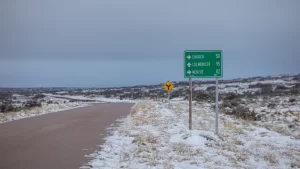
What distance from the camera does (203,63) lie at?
10.6 meters

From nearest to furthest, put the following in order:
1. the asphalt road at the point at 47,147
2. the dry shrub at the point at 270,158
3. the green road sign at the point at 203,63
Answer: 1. the asphalt road at the point at 47,147
2. the dry shrub at the point at 270,158
3. the green road sign at the point at 203,63

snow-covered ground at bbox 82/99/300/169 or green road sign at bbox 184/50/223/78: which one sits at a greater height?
green road sign at bbox 184/50/223/78

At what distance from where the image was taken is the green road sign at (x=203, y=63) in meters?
10.4

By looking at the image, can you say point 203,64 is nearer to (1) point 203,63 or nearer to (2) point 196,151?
(1) point 203,63

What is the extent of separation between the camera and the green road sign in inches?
411

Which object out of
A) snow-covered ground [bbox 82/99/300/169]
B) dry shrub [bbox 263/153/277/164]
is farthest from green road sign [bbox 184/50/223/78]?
dry shrub [bbox 263/153/277/164]

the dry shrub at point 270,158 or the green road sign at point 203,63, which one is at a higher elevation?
the green road sign at point 203,63

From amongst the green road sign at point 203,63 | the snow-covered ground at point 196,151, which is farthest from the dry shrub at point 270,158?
the green road sign at point 203,63

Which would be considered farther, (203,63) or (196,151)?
(203,63)

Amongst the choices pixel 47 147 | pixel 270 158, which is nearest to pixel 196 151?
pixel 270 158

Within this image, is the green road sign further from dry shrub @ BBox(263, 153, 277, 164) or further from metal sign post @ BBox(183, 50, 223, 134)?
dry shrub @ BBox(263, 153, 277, 164)

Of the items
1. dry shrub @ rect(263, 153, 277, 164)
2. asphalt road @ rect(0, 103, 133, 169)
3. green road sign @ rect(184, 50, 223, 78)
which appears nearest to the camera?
asphalt road @ rect(0, 103, 133, 169)

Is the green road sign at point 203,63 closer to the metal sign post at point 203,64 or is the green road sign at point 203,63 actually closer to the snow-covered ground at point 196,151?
the metal sign post at point 203,64

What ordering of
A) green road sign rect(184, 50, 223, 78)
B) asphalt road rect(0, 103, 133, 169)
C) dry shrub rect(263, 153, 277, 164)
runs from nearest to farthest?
asphalt road rect(0, 103, 133, 169) → dry shrub rect(263, 153, 277, 164) → green road sign rect(184, 50, 223, 78)
